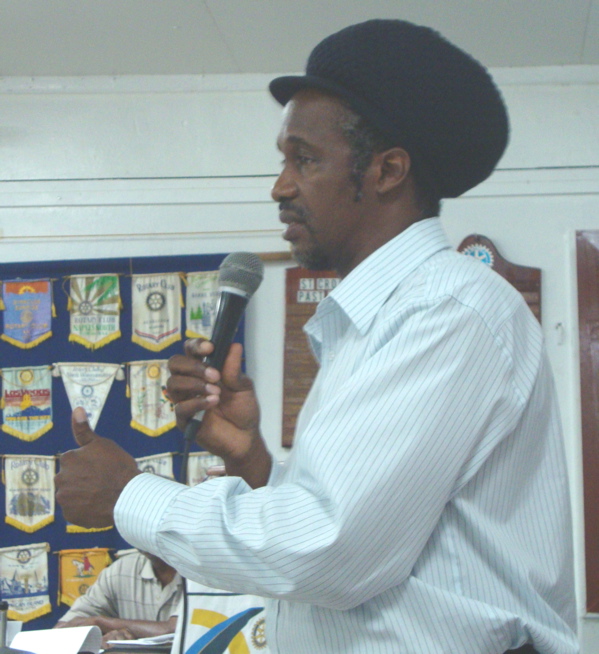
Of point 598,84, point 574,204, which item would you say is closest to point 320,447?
point 574,204

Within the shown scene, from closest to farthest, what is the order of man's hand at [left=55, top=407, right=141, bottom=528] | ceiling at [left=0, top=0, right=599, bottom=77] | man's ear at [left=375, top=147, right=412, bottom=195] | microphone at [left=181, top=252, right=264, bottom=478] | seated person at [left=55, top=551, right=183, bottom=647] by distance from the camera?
man's hand at [left=55, top=407, right=141, bottom=528] < man's ear at [left=375, top=147, right=412, bottom=195] < microphone at [left=181, top=252, right=264, bottom=478] < seated person at [left=55, top=551, right=183, bottom=647] < ceiling at [left=0, top=0, right=599, bottom=77]

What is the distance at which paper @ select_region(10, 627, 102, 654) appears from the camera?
5.16 ft

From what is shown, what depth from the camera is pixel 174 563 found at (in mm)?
924

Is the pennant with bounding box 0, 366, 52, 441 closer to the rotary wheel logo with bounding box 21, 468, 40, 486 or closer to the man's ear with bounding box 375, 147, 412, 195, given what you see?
the rotary wheel logo with bounding box 21, 468, 40, 486

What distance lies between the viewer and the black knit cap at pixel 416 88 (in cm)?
107

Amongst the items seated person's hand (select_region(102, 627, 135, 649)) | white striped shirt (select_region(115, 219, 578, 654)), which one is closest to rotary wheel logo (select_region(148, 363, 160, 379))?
seated person's hand (select_region(102, 627, 135, 649))

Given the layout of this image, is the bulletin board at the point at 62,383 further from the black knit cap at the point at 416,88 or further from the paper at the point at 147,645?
the black knit cap at the point at 416,88

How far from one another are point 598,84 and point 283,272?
72.6 inches

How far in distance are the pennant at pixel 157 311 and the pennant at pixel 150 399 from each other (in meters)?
0.10

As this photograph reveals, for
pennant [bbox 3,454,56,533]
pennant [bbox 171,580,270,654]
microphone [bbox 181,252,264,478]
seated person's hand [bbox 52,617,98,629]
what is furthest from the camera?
pennant [bbox 3,454,56,533]

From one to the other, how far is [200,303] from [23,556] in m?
1.53

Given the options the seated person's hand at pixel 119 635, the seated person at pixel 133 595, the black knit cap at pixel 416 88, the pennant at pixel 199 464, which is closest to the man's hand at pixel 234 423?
the black knit cap at pixel 416 88

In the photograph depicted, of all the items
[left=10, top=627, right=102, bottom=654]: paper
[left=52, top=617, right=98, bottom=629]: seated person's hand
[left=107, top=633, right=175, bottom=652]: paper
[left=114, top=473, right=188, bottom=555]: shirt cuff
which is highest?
[left=114, top=473, right=188, bottom=555]: shirt cuff

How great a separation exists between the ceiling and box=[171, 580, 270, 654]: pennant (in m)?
2.81
